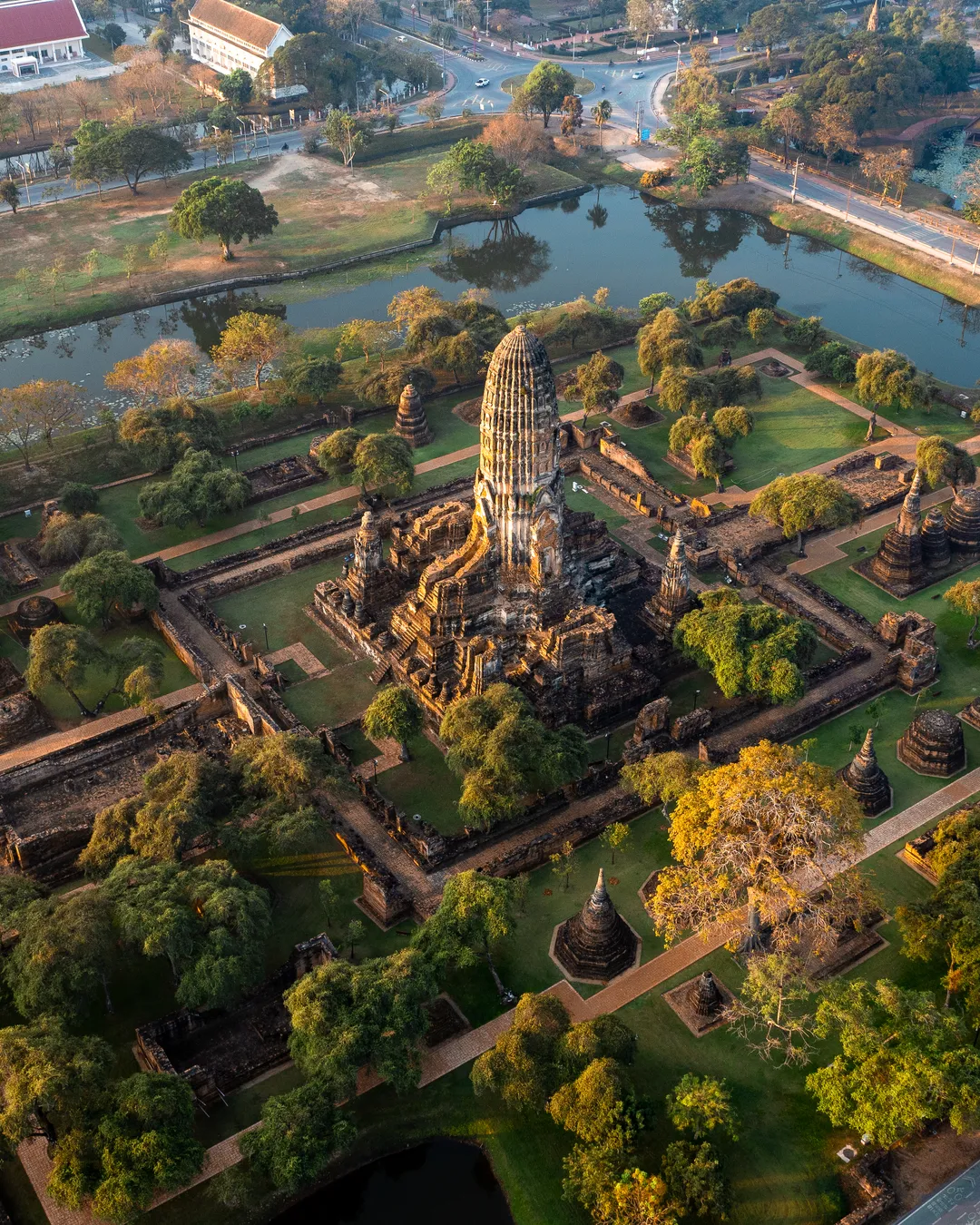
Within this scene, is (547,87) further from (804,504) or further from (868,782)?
(868,782)

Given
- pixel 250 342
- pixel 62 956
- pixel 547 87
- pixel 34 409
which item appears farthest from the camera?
pixel 547 87

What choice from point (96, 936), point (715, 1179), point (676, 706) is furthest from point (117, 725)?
point (715, 1179)

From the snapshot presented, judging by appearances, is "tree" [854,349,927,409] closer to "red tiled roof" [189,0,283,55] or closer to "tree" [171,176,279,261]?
"tree" [171,176,279,261]

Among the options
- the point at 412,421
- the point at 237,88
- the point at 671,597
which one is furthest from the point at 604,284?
the point at 237,88

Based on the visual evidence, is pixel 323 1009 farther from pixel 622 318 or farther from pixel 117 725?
pixel 622 318

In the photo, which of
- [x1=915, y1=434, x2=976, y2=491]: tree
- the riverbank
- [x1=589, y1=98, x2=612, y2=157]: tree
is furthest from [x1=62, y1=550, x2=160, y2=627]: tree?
[x1=589, y1=98, x2=612, y2=157]: tree

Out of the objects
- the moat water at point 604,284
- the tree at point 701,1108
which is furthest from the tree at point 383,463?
the tree at point 701,1108
